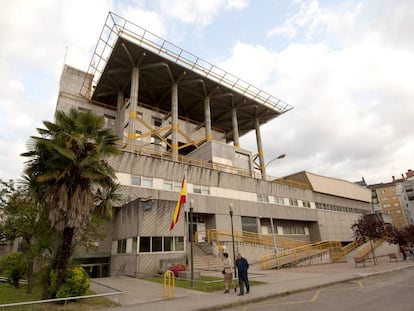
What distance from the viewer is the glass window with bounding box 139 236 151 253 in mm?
18516

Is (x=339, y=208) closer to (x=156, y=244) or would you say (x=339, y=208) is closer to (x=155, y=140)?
(x=155, y=140)

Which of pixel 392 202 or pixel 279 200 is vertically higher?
pixel 392 202

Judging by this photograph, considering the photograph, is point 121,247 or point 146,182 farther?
point 146,182

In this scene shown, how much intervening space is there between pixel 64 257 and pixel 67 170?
3.34m

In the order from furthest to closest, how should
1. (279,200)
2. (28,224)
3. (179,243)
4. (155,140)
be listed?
(155,140) < (279,200) < (179,243) < (28,224)

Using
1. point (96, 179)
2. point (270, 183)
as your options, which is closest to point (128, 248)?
point (96, 179)

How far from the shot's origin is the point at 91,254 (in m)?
22.0

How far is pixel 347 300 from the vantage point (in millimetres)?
9195

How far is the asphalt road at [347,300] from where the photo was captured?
320 inches

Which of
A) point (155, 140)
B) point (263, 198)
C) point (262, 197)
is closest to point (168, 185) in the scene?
point (155, 140)

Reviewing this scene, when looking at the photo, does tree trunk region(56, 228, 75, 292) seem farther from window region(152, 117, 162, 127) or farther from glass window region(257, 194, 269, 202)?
window region(152, 117, 162, 127)

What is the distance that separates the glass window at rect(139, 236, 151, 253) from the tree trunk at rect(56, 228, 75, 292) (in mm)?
8302

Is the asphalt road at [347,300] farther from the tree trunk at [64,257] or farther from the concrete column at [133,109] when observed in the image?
the concrete column at [133,109]

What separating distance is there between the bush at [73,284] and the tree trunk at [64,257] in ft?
0.57
